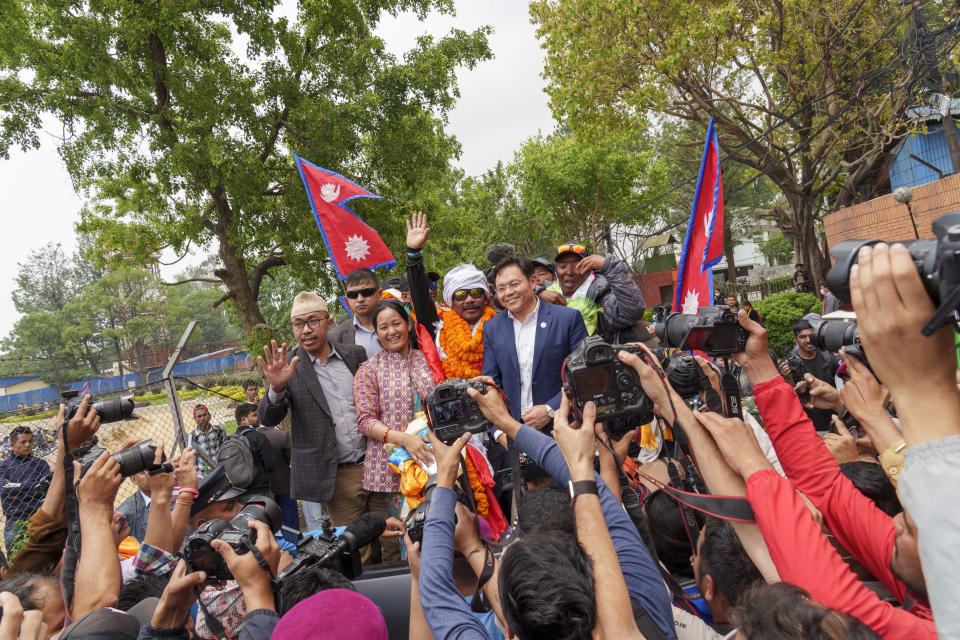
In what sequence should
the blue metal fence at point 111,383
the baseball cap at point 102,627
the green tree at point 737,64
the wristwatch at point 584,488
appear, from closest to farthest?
the wristwatch at point 584,488 < the baseball cap at point 102,627 < the green tree at point 737,64 < the blue metal fence at point 111,383

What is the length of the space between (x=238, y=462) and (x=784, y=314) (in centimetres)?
1115

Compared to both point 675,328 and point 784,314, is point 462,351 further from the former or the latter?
point 784,314

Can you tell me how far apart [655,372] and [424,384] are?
1.72m

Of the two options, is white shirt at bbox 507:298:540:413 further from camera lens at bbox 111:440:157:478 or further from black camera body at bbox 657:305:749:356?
camera lens at bbox 111:440:157:478

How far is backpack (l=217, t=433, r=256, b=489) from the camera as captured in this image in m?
3.41

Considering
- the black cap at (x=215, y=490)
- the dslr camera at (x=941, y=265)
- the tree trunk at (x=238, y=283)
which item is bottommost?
the black cap at (x=215, y=490)

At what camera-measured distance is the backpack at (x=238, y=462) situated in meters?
3.41

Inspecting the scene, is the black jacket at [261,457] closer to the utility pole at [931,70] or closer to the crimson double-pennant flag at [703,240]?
the crimson double-pennant flag at [703,240]

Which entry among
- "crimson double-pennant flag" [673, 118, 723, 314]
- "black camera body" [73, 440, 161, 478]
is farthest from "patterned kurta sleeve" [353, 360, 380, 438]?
"crimson double-pennant flag" [673, 118, 723, 314]

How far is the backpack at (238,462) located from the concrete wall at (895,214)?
10003 mm

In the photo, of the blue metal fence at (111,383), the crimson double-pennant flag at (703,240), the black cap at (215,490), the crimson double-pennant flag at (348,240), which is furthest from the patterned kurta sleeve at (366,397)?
A: the blue metal fence at (111,383)

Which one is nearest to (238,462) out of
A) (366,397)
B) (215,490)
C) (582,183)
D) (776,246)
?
(215,490)

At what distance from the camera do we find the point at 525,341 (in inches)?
128

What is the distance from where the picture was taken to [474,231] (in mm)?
13898
